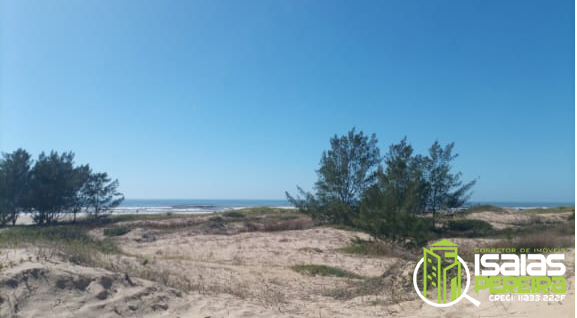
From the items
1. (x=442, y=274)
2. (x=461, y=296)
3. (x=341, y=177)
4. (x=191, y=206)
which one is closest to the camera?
(x=461, y=296)

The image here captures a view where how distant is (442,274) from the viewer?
7320mm

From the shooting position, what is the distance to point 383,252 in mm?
12555

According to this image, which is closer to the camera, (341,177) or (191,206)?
(341,177)

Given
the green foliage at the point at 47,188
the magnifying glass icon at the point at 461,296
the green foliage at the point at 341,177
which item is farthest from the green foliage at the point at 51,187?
the magnifying glass icon at the point at 461,296

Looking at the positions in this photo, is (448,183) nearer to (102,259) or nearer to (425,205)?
(425,205)

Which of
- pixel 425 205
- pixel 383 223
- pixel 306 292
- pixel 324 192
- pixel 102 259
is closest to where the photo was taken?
pixel 306 292

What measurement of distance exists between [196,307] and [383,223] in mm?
8058

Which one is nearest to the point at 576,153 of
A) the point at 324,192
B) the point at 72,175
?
the point at 324,192

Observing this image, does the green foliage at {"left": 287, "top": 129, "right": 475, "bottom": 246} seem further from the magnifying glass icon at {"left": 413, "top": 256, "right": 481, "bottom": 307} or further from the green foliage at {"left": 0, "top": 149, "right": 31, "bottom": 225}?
the green foliage at {"left": 0, "top": 149, "right": 31, "bottom": 225}

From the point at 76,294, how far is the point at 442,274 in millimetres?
6187

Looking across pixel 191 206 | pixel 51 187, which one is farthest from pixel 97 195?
pixel 191 206

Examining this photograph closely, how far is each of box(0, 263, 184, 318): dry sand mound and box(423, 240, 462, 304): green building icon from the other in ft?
14.1

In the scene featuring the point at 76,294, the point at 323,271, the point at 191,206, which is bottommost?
the point at 191,206

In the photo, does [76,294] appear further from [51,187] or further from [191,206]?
[191,206]
